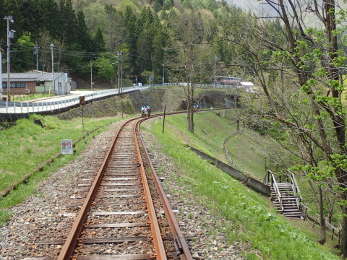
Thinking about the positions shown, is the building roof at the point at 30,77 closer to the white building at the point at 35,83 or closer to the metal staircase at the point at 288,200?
the white building at the point at 35,83

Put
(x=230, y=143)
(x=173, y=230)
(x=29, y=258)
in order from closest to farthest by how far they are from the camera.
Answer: (x=29, y=258), (x=173, y=230), (x=230, y=143)

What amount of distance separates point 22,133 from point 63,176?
50.7 ft

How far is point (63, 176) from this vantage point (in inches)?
508

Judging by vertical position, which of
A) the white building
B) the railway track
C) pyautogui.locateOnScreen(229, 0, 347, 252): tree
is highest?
the white building

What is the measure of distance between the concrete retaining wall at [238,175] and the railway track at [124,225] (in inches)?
626

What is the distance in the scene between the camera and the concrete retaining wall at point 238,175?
2745cm

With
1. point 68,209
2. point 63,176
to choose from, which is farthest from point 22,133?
point 68,209

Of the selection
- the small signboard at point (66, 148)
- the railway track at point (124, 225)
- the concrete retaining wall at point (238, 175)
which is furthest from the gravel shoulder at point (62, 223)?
the concrete retaining wall at point (238, 175)

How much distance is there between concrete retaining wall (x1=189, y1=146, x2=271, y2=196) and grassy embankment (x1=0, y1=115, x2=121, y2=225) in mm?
8334

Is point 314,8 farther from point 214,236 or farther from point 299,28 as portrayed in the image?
point 214,236

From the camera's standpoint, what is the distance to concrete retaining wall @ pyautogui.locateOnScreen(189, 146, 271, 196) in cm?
2745

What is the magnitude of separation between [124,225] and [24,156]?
40.5ft

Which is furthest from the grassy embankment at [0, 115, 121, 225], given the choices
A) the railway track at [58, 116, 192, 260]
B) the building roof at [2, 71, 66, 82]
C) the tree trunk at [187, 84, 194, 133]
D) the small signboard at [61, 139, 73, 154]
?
the building roof at [2, 71, 66, 82]

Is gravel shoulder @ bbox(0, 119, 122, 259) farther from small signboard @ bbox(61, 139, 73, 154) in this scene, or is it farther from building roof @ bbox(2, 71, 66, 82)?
building roof @ bbox(2, 71, 66, 82)
